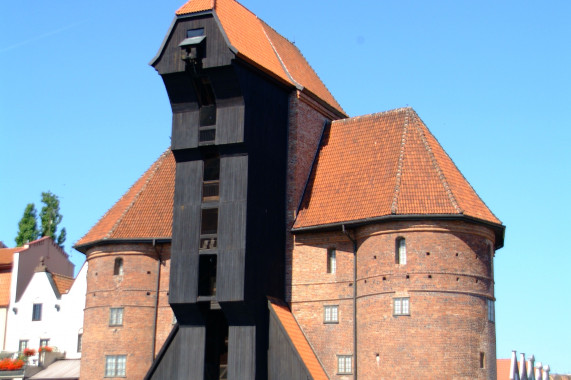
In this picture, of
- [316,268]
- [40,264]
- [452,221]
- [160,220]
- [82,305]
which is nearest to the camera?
[452,221]

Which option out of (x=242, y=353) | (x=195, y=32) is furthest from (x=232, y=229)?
(x=195, y=32)

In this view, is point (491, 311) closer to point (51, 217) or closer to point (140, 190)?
point (140, 190)

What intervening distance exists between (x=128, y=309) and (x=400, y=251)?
1130cm

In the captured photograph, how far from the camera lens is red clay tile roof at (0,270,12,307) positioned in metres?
50.7

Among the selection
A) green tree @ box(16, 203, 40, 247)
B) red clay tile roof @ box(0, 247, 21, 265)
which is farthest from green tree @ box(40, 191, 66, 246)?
red clay tile roof @ box(0, 247, 21, 265)

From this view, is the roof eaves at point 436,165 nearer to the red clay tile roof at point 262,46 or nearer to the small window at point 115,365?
the red clay tile roof at point 262,46

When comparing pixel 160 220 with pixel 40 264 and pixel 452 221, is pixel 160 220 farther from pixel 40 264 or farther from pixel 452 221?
pixel 40 264

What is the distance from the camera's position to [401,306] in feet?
103

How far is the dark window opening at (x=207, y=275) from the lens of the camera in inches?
1300

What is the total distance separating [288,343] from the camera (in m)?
32.2

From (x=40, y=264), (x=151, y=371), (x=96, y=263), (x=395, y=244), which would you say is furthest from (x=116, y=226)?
(x=40, y=264)

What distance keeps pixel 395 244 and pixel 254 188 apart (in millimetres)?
5350

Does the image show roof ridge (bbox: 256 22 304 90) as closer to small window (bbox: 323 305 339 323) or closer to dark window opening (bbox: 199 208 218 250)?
dark window opening (bbox: 199 208 218 250)

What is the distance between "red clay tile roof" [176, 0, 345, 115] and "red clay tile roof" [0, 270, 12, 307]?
22.2 metres
